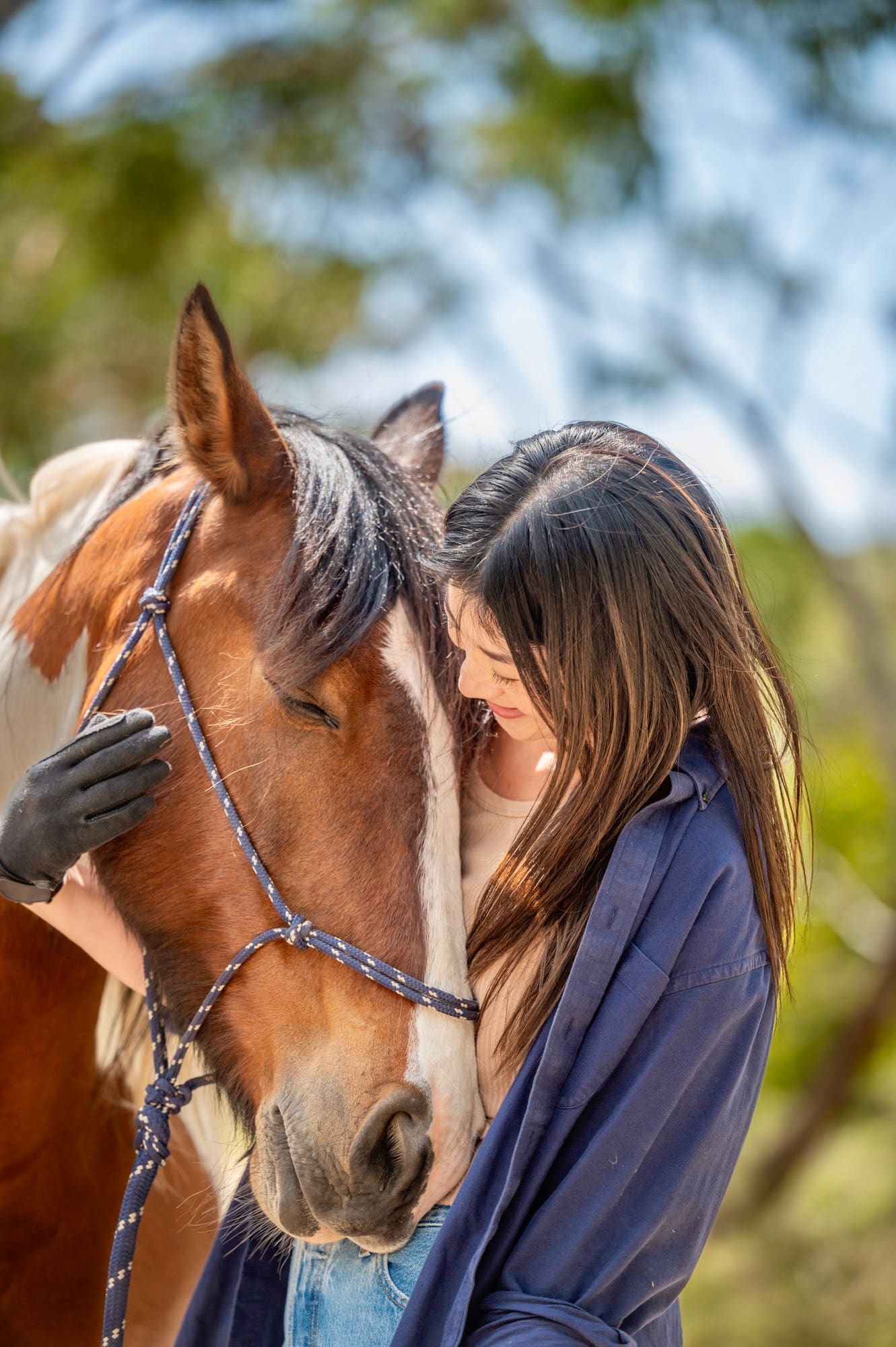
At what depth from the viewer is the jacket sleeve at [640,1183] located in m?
1.08

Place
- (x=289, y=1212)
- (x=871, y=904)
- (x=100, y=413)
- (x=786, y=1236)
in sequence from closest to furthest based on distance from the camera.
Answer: (x=289, y=1212)
(x=786, y=1236)
(x=871, y=904)
(x=100, y=413)

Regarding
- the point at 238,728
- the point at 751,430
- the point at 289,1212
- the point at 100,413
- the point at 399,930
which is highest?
the point at 751,430

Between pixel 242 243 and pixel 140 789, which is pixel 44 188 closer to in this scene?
pixel 242 243

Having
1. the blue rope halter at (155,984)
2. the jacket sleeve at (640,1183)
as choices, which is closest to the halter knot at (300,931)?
the blue rope halter at (155,984)

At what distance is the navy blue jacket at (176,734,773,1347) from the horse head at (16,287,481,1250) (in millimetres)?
98

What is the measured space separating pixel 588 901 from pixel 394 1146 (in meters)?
0.34

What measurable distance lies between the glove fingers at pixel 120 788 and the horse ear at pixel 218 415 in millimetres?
395

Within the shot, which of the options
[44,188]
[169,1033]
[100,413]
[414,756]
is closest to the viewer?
[414,756]

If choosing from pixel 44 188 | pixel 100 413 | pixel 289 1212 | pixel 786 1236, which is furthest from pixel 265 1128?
pixel 100 413

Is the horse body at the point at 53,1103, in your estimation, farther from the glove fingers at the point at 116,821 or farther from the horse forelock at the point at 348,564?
the horse forelock at the point at 348,564

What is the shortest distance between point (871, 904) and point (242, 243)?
5.75m

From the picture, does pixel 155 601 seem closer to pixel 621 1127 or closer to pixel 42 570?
pixel 42 570

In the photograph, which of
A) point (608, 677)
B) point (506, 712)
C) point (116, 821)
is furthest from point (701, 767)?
point (116, 821)

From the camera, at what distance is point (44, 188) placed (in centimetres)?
512
